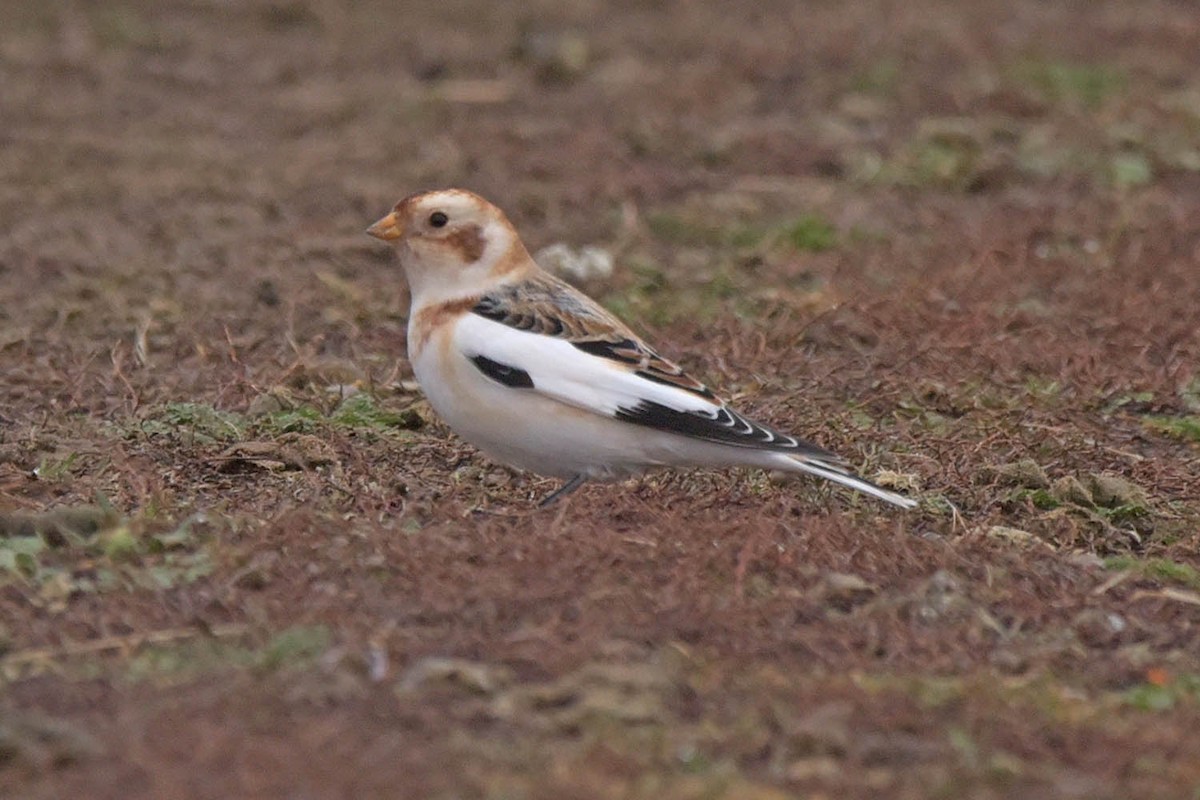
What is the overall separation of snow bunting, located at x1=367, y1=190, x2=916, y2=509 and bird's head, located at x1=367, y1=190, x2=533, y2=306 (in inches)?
1.0

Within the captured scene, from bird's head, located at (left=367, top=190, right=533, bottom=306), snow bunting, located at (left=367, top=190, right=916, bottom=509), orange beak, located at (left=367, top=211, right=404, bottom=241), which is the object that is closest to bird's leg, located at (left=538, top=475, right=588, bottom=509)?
snow bunting, located at (left=367, top=190, right=916, bottom=509)

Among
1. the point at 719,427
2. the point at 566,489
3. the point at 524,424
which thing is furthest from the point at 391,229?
the point at 719,427

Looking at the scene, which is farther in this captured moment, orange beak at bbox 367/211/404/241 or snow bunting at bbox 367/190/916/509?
orange beak at bbox 367/211/404/241

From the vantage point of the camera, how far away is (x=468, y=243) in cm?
654

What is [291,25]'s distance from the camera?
14945 mm

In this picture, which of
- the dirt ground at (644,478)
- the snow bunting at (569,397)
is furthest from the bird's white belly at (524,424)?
the dirt ground at (644,478)

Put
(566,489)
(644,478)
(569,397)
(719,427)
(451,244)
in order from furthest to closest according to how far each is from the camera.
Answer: (644,478) → (451,244) → (566,489) → (569,397) → (719,427)

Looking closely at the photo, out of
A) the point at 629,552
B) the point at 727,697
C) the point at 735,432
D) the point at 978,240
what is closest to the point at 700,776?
the point at 727,697

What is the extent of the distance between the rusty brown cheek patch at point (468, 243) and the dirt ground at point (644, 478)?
2.33 ft

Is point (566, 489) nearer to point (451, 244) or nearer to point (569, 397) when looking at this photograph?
point (569, 397)

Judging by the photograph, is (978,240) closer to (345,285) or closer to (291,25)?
(345,285)

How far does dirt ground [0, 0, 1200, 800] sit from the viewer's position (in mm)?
4562

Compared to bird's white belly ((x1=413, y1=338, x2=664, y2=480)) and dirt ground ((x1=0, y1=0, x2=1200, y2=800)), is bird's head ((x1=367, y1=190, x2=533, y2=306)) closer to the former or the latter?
bird's white belly ((x1=413, y1=338, x2=664, y2=480))

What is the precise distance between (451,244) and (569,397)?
0.72 m
